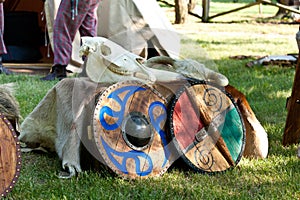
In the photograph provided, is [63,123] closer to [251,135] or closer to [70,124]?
[70,124]

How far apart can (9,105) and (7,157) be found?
40.1 inches

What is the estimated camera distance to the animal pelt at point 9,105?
3491 mm

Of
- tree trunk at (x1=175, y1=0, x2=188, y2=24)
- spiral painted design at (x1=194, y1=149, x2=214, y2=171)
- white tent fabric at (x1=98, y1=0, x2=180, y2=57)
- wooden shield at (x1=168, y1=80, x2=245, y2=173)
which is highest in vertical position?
wooden shield at (x1=168, y1=80, x2=245, y2=173)

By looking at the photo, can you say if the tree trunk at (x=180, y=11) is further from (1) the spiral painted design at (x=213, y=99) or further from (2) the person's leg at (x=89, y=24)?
(1) the spiral painted design at (x=213, y=99)

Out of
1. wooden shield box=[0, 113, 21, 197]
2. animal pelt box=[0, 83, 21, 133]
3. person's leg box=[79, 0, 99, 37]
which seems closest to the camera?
wooden shield box=[0, 113, 21, 197]

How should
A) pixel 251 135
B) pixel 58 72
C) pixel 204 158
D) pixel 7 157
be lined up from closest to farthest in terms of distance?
pixel 7 157 < pixel 204 158 < pixel 251 135 < pixel 58 72

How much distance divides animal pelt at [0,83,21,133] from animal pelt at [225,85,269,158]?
4.16 ft

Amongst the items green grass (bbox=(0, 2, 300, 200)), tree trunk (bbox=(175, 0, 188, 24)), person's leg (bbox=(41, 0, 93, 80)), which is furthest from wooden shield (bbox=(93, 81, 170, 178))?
tree trunk (bbox=(175, 0, 188, 24))

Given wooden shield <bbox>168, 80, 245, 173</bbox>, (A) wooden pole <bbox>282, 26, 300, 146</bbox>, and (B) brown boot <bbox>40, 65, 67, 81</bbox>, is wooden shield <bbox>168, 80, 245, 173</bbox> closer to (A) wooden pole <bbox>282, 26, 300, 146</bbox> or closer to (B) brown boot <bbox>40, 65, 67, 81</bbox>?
(A) wooden pole <bbox>282, 26, 300, 146</bbox>

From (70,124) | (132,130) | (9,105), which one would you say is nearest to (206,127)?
(132,130)

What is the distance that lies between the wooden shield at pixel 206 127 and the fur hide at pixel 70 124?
0.14 meters

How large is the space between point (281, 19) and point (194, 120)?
12.0 metres

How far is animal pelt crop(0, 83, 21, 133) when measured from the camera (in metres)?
3.49

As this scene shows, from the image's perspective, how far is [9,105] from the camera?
139 inches
